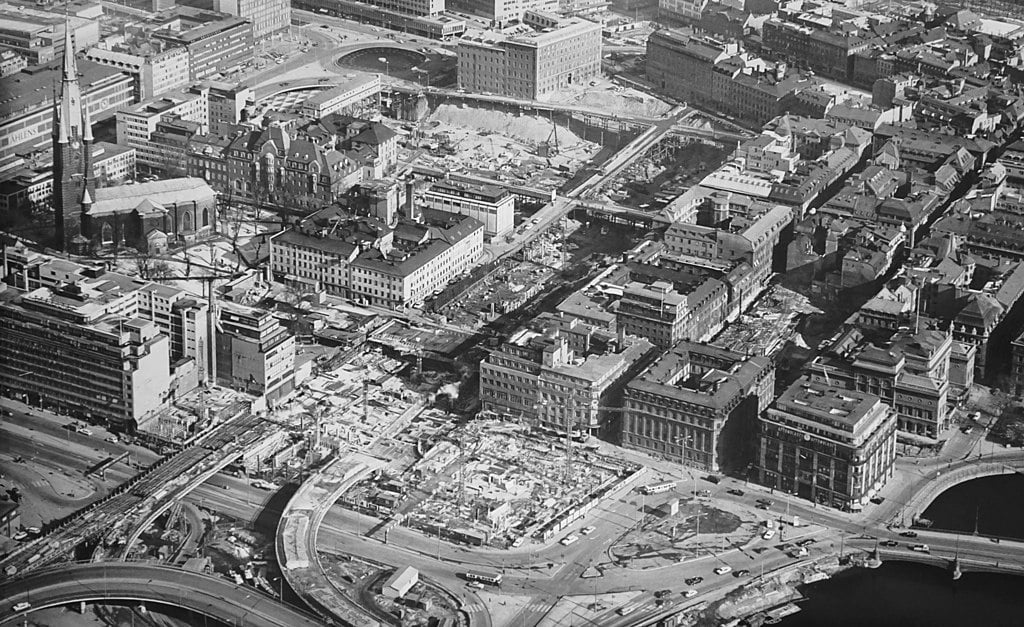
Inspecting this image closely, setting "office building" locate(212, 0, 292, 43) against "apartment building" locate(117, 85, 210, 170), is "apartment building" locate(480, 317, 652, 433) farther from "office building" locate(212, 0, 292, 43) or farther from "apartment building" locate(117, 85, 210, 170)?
"office building" locate(212, 0, 292, 43)

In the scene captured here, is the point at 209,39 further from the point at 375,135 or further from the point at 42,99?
the point at 375,135

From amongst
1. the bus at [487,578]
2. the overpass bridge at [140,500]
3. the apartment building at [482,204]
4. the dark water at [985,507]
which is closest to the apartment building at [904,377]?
the dark water at [985,507]

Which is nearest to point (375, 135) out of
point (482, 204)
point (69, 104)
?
point (482, 204)

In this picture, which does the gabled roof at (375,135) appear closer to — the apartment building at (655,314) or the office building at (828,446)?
the apartment building at (655,314)

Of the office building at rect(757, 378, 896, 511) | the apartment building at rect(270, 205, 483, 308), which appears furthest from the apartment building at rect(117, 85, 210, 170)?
the office building at rect(757, 378, 896, 511)

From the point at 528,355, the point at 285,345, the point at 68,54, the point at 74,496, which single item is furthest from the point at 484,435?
the point at 68,54

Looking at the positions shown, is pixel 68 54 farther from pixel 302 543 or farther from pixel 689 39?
pixel 689 39

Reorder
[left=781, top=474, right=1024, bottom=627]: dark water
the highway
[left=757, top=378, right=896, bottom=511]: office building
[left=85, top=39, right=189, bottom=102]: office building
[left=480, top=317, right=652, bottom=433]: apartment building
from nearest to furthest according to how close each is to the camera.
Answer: the highway < [left=781, top=474, right=1024, bottom=627]: dark water < [left=757, top=378, right=896, bottom=511]: office building < [left=480, top=317, right=652, bottom=433]: apartment building < [left=85, top=39, right=189, bottom=102]: office building
